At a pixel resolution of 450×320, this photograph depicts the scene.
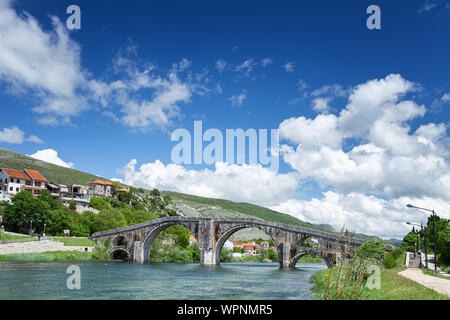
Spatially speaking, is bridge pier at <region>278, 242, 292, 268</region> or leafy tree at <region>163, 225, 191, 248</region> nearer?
bridge pier at <region>278, 242, 292, 268</region>

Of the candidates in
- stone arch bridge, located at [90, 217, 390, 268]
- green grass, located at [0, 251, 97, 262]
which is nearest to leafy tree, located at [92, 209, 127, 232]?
stone arch bridge, located at [90, 217, 390, 268]

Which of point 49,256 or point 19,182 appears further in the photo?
point 19,182

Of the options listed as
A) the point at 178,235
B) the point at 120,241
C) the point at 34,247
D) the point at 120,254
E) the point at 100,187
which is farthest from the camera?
the point at 100,187

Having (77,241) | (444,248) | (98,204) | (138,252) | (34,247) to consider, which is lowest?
(138,252)

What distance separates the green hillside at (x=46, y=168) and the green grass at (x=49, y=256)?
92.2 m

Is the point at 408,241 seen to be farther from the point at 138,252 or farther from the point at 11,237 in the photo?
the point at 11,237

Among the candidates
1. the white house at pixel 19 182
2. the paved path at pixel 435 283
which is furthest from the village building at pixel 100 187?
the paved path at pixel 435 283

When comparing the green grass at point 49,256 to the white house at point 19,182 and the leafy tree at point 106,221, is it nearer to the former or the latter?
the leafy tree at point 106,221

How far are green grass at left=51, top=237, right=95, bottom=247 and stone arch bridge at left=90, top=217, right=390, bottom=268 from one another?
9.16 ft

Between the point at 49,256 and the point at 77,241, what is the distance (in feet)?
30.8

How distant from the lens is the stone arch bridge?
50.1 meters

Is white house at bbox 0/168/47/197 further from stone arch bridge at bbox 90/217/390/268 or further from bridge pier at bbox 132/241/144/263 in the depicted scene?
bridge pier at bbox 132/241/144/263

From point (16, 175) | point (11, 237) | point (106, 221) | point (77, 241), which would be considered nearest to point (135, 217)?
point (106, 221)

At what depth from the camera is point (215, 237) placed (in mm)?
57594
